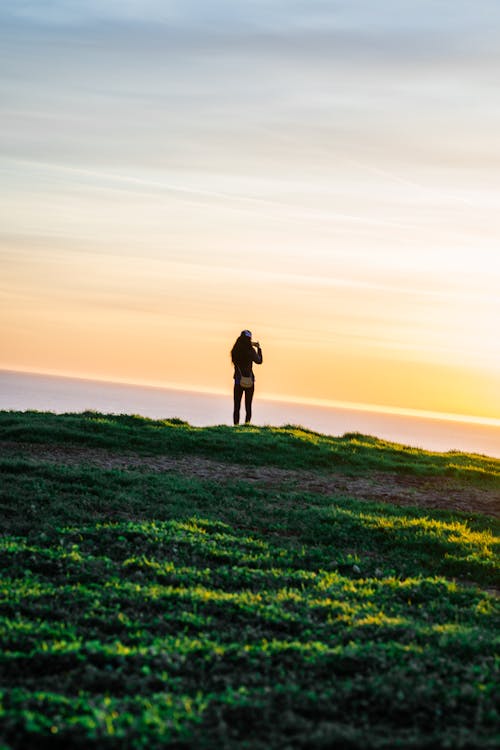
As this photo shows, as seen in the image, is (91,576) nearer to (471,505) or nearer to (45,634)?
(45,634)

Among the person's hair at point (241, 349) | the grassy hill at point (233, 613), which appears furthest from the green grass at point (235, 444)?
the person's hair at point (241, 349)

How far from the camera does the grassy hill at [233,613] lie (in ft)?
24.0

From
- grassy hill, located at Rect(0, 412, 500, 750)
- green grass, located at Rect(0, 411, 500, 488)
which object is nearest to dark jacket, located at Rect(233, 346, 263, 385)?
green grass, located at Rect(0, 411, 500, 488)

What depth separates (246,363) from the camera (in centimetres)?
2894

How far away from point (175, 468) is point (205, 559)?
26.0 ft

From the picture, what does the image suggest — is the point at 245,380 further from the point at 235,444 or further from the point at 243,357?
the point at 235,444

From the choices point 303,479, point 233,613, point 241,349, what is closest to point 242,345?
point 241,349

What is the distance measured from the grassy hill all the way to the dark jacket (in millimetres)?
8679

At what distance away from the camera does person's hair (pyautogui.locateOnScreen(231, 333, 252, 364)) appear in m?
28.8

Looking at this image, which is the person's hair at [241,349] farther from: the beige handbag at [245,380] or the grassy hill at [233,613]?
the grassy hill at [233,613]

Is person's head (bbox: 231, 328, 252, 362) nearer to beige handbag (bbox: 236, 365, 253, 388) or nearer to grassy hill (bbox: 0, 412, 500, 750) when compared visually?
beige handbag (bbox: 236, 365, 253, 388)

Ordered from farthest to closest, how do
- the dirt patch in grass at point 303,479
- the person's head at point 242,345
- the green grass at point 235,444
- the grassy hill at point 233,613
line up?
1. the person's head at point 242,345
2. the green grass at point 235,444
3. the dirt patch in grass at point 303,479
4. the grassy hill at point 233,613

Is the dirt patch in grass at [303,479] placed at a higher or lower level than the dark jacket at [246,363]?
lower

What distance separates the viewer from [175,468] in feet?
67.8
